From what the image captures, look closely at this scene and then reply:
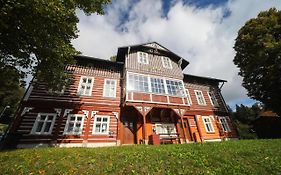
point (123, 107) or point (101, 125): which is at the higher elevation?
point (123, 107)

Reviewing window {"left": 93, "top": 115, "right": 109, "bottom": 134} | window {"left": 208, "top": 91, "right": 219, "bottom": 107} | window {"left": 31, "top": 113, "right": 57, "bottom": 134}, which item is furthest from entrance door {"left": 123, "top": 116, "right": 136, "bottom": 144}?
window {"left": 208, "top": 91, "right": 219, "bottom": 107}

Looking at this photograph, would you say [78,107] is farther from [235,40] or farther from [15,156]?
[235,40]

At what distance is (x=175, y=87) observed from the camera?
662 inches

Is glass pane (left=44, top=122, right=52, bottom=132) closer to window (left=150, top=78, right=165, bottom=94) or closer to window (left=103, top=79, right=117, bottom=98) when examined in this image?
window (left=103, top=79, right=117, bottom=98)

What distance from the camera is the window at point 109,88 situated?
15691mm

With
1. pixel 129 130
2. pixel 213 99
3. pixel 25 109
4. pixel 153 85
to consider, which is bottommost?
A: pixel 129 130

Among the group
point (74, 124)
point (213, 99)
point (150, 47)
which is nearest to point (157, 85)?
point (150, 47)

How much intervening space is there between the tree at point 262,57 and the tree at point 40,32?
17.4 meters

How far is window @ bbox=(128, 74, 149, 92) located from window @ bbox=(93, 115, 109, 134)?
3792 mm

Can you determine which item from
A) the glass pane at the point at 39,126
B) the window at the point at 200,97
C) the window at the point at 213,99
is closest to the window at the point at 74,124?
the glass pane at the point at 39,126

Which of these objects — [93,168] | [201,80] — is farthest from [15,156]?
[201,80]

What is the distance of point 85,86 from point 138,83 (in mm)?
5344

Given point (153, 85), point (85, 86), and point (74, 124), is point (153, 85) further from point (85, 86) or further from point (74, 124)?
point (74, 124)

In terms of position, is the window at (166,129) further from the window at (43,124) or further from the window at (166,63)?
the window at (43,124)
